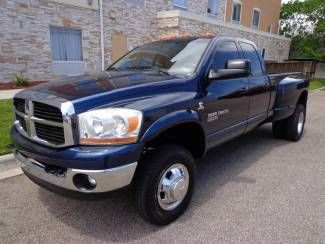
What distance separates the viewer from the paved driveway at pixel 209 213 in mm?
2623

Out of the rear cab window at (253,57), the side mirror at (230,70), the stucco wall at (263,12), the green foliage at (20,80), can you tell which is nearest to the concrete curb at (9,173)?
the side mirror at (230,70)

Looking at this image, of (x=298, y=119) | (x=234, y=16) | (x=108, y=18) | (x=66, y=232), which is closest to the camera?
(x=66, y=232)

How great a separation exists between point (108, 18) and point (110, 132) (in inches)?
447

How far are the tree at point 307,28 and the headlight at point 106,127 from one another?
2655 centimetres

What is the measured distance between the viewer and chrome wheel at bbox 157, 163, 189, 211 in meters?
2.71

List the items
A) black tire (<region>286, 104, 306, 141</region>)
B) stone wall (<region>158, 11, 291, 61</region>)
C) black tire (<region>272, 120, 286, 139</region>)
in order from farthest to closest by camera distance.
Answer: stone wall (<region>158, 11, 291, 61</region>) < black tire (<region>272, 120, 286, 139</region>) < black tire (<region>286, 104, 306, 141</region>)

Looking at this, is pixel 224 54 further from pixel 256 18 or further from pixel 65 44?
pixel 256 18

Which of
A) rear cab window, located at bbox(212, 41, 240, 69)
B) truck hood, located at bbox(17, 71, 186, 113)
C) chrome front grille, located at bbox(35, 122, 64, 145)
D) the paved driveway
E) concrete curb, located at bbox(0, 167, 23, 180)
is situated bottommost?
the paved driveway

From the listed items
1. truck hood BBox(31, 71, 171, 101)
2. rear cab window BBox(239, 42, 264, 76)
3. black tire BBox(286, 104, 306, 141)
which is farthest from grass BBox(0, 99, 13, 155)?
black tire BBox(286, 104, 306, 141)

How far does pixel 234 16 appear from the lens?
2353 cm

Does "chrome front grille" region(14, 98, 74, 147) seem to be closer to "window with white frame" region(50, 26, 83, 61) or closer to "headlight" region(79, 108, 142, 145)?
"headlight" region(79, 108, 142, 145)

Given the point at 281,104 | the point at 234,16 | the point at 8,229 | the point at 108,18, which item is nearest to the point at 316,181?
the point at 281,104

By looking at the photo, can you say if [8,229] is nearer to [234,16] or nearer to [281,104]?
[281,104]

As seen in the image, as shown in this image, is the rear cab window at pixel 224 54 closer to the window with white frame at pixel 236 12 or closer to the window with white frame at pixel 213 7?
the window with white frame at pixel 213 7
